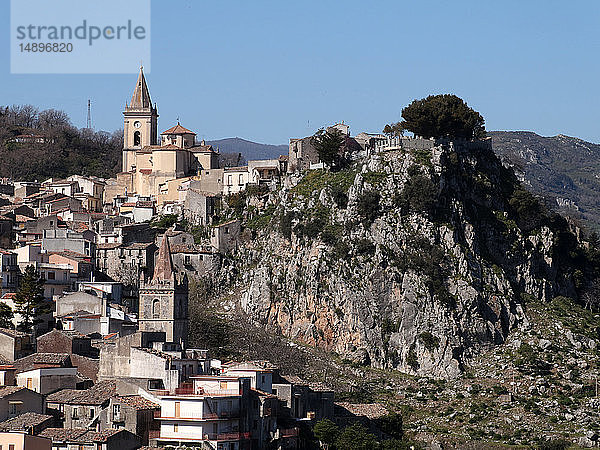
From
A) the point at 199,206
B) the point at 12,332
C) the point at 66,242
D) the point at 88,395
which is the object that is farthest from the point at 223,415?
the point at 199,206

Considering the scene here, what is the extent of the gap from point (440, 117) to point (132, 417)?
49.8m

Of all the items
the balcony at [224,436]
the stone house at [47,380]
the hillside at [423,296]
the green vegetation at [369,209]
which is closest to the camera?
the balcony at [224,436]

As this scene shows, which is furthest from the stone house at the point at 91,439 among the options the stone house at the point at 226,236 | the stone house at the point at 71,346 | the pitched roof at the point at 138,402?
the stone house at the point at 226,236

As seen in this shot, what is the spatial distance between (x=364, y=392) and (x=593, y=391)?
47.7 feet

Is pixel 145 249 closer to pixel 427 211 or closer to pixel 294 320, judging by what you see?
pixel 294 320

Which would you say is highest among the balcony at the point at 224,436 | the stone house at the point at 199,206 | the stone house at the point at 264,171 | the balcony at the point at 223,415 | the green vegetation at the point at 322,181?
the stone house at the point at 264,171

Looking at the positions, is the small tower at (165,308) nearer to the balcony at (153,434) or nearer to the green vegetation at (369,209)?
the balcony at (153,434)

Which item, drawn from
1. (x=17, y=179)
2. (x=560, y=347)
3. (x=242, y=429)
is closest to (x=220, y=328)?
(x=560, y=347)

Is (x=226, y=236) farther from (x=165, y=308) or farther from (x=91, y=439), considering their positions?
(x=91, y=439)

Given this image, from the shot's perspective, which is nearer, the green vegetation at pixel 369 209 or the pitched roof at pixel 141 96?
the green vegetation at pixel 369 209

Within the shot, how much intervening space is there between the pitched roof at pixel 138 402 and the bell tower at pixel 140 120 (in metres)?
62.9

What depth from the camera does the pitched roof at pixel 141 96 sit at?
124812 mm

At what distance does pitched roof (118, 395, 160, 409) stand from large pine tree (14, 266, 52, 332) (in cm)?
1806

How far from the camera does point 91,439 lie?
57.1 meters
